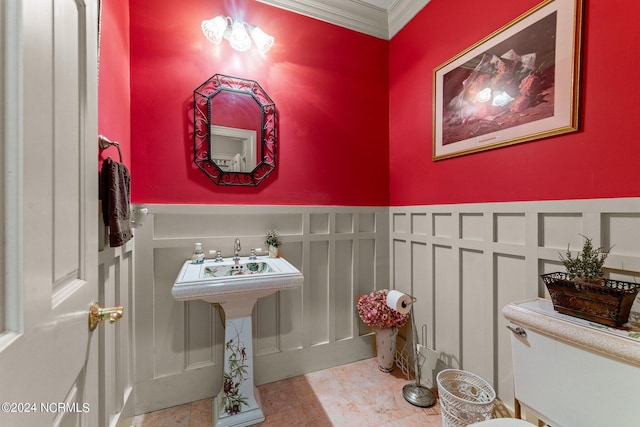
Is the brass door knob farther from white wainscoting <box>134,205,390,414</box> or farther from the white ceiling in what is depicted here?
the white ceiling

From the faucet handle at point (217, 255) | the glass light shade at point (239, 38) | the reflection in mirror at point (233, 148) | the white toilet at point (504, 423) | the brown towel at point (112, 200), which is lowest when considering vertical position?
the white toilet at point (504, 423)

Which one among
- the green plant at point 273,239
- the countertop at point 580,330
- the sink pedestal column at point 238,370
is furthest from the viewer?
the green plant at point 273,239

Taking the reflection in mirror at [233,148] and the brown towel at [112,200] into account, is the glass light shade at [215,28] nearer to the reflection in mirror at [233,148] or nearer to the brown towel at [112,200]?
the reflection in mirror at [233,148]

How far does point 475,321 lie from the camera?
4.93 ft

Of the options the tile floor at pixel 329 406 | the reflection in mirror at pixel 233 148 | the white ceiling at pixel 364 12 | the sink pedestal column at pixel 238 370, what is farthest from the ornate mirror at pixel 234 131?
the tile floor at pixel 329 406

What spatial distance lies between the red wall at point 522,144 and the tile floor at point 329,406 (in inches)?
51.9

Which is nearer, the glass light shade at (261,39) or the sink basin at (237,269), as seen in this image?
the sink basin at (237,269)

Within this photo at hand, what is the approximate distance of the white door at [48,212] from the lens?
351 mm

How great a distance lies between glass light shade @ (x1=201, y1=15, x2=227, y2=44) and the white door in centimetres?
119

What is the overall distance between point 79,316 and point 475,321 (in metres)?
1.77

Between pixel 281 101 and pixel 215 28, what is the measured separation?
59 cm

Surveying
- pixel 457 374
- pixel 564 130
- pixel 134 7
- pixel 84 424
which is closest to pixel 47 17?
pixel 84 424

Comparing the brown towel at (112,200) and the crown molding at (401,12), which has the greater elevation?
the crown molding at (401,12)

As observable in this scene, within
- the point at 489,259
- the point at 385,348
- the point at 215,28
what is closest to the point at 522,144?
the point at 489,259
